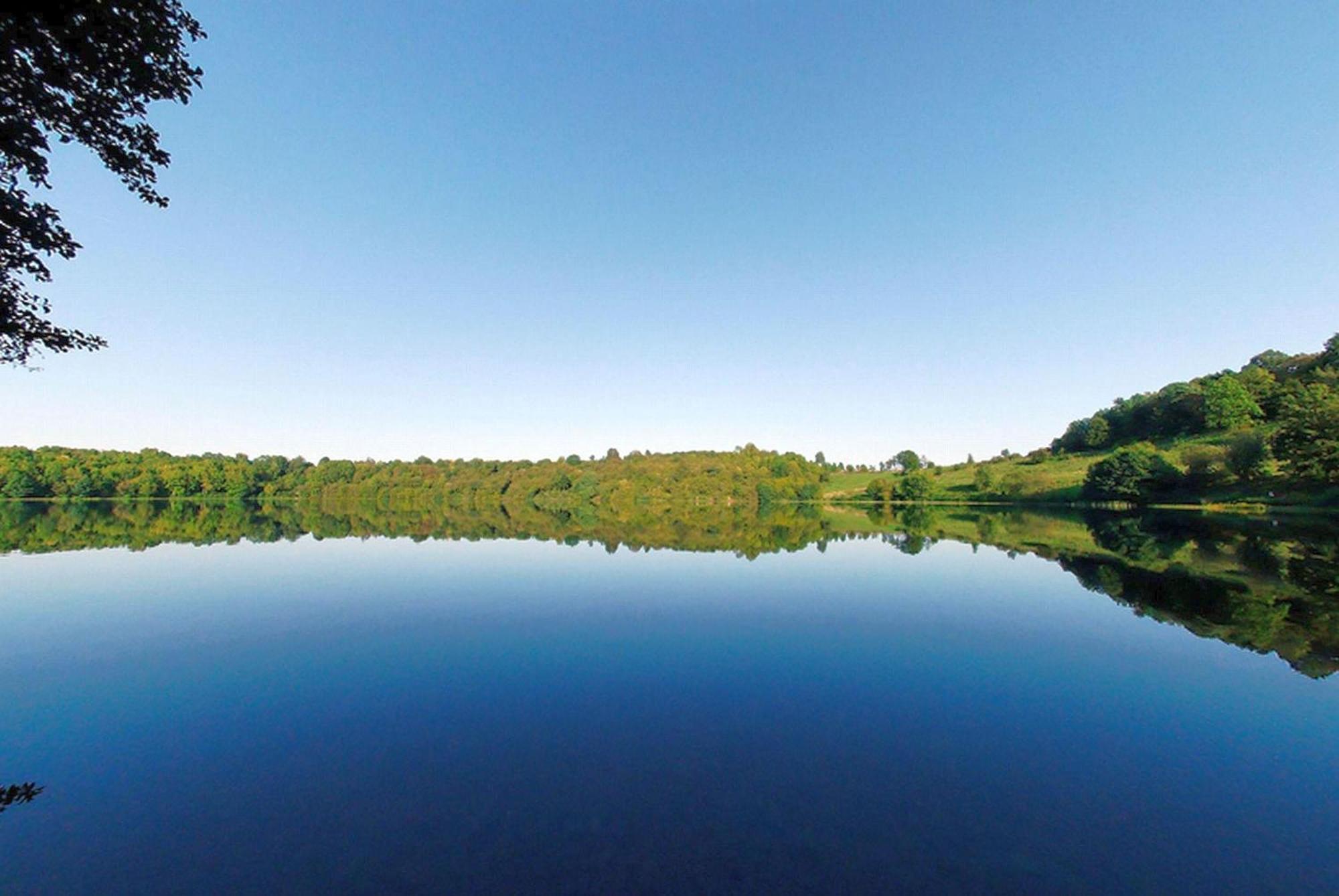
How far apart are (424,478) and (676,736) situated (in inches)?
6722

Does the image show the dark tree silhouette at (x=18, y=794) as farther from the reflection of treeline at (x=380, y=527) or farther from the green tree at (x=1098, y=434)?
the green tree at (x=1098, y=434)

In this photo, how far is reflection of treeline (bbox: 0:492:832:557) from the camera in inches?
1727

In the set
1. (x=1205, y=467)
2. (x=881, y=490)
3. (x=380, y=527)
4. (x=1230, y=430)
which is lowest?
(x=380, y=527)

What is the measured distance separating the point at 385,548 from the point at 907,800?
41.9 m

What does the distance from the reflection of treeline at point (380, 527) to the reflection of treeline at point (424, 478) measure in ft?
105

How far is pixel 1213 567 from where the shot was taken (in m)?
26.7

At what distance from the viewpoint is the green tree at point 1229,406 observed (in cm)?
9812

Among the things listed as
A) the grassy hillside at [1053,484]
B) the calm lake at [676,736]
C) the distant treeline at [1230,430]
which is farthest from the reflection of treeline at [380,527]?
the distant treeline at [1230,430]

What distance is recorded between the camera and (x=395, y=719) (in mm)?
10859

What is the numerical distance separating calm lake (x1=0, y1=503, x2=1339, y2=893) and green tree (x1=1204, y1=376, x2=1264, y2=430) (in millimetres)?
104518

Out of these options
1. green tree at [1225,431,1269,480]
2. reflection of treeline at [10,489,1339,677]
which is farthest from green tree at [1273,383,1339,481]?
reflection of treeline at [10,489,1339,677]

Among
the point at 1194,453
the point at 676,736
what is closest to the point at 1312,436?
the point at 1194,453

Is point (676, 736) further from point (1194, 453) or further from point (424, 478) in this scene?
point (424, 478)

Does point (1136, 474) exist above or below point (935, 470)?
below
